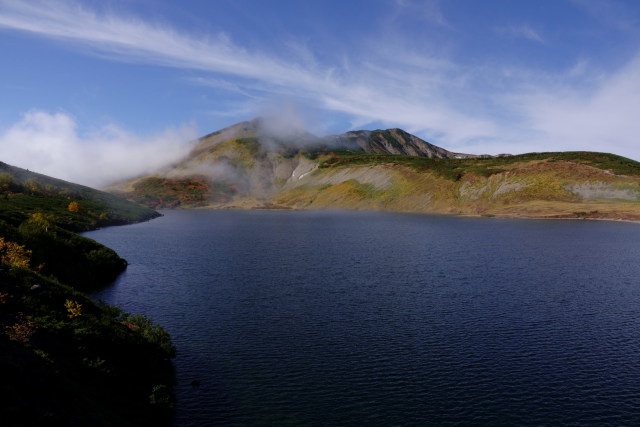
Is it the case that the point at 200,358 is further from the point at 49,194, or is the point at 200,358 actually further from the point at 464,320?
the point at 49,194

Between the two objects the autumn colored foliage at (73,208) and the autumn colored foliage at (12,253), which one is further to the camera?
the autumn colored foliage at (73,208)

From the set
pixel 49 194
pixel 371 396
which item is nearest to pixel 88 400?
pixel 371 396

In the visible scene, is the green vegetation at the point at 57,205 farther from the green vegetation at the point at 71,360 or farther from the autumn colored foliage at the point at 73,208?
the green vegetation at the point at 71,360

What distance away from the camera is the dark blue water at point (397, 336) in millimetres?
27016

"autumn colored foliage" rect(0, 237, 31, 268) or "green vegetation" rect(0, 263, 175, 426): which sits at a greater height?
"autumn colored foliage" rect(0, 237, 31, 268)

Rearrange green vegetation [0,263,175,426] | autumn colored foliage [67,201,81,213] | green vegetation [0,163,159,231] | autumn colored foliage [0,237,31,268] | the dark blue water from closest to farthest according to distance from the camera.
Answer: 1. green vegetation [0,263,175,426]
2. the dark blue water
3. autumn colored foliage [0,237,31,268]
4. green vegetation [0,163,159,231]
5. autumn colored foliage [67,201,81,213]

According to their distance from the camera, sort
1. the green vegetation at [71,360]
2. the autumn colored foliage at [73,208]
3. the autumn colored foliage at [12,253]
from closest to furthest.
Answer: the green vegetation at [71,360] < the autumn colored foliage at [12,253] < the autumn colored foliage at [73,208]

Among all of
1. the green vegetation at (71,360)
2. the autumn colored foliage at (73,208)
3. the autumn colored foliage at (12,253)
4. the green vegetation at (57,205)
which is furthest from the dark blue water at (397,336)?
the autumn colored foliage at (73,208)

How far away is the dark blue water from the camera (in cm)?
2702

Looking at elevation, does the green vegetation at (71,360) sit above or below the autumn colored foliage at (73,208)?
below

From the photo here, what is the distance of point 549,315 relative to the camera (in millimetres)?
44125

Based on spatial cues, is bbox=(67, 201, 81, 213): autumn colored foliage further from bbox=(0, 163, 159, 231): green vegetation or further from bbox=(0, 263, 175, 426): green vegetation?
bbox=(0, 263, 175, 426): green vegetation

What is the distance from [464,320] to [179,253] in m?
60.5

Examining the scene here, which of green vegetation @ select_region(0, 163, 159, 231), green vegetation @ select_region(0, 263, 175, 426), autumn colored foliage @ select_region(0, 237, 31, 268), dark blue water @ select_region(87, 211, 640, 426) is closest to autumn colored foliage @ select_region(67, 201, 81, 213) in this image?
green vegetation @ select_region(0, 163, 159, 231)
